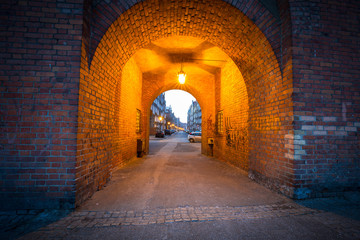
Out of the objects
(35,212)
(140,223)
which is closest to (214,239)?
(140,223)

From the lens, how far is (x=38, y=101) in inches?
109

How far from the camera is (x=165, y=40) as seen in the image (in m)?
5.70

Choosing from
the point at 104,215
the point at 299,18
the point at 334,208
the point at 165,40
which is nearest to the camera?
the point at 104,215

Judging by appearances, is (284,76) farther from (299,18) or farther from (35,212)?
(35,212)

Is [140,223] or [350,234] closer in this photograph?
[350,234]

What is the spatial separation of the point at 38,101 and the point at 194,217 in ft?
11.2

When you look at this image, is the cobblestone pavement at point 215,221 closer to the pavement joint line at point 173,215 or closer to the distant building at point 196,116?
the pavement joint line at point 173,215

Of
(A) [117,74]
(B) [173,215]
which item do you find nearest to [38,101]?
(A) [117,74]

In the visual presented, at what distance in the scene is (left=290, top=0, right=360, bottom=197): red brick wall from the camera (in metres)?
3.23

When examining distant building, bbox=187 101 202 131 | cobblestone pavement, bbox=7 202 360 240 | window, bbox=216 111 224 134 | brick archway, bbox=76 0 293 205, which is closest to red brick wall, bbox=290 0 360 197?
brick archway, bbox=76 0 293 205

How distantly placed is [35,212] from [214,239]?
2.95 meters

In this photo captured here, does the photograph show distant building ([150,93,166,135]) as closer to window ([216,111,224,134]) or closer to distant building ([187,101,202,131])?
distant building ([187,101,202,131])

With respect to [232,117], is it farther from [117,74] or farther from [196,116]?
[196,116]

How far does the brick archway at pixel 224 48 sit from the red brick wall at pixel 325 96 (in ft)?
1.07
